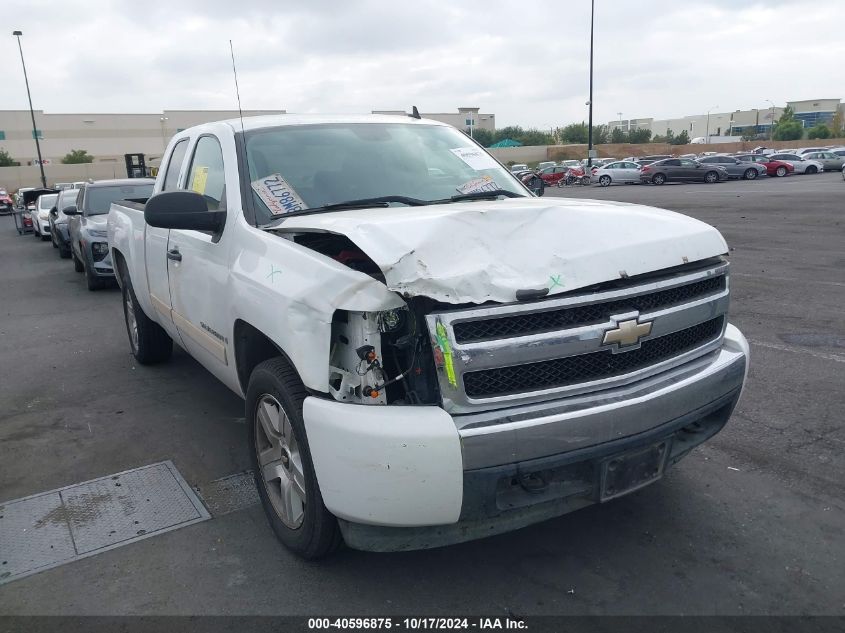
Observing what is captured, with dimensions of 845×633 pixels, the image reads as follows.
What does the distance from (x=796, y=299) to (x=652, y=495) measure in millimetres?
5659

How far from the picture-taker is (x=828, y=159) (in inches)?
1757

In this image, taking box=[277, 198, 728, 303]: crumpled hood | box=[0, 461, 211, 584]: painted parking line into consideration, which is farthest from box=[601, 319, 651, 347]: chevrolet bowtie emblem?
box=[0, 461, 211, 584]: painted parking line

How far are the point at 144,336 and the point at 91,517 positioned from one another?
2773 millimetres

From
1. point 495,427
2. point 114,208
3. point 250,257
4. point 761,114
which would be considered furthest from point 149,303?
point 761,114

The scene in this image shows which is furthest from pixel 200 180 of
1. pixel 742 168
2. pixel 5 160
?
pixel 5 160

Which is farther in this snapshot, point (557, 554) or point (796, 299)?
point (796, 299)

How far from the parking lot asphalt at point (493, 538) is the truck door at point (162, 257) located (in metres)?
0.79

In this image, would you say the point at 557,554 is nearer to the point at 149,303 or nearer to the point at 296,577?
the point at 296,577

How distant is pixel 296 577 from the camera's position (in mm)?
3086

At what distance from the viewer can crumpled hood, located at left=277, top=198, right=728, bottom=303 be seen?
2.53 meters

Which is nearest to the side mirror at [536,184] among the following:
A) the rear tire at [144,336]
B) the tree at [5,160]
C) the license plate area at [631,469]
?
the license plate area at [631,469]

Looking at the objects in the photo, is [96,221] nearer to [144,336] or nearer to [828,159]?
[144,336]

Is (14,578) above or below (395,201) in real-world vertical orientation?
below

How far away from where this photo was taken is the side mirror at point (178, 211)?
11.6 feet
